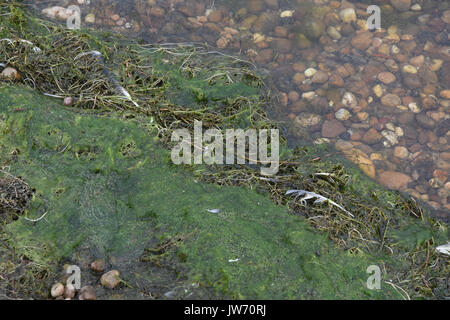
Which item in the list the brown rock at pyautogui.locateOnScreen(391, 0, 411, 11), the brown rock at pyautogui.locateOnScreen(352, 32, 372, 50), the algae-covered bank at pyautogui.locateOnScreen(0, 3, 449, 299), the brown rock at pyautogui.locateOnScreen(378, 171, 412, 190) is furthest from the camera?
the brown rock at pyautogui.locateOnScreen(391, 0, 411, 11)

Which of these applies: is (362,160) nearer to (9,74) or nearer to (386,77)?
(386,77)

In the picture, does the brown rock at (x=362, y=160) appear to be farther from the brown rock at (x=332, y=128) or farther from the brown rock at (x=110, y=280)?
the brown rock at (x=110, y=280)

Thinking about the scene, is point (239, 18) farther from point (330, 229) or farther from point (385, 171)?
point (330, 229)

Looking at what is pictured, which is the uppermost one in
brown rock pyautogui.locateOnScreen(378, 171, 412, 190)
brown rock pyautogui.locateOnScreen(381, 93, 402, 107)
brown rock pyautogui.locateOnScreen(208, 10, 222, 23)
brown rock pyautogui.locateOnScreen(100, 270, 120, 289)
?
brown rock pyautogui.locateOnScreen(208, 10, 222, 23)

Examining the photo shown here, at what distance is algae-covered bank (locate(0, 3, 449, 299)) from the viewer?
2.46 metres

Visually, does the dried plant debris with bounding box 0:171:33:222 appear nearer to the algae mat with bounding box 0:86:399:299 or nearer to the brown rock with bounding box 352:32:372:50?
the algae mat with bounding box 0:86:399:299

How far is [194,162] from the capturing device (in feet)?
10.2

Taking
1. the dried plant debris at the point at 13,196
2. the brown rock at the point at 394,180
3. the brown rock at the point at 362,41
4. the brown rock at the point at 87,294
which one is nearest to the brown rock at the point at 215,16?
the brown rock at the point at 362,41

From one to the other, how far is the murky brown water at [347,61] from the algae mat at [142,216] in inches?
52.0

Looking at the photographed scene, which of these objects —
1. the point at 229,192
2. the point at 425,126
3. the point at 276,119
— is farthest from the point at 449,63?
the point at 229,192

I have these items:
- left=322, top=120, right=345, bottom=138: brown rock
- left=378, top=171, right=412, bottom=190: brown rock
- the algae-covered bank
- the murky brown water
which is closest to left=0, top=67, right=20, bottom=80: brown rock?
the algae-covered bank

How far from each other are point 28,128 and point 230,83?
182 cm

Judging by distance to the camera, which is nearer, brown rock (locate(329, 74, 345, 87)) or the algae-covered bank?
the algae-covered bank

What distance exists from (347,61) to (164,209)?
9.65ft
